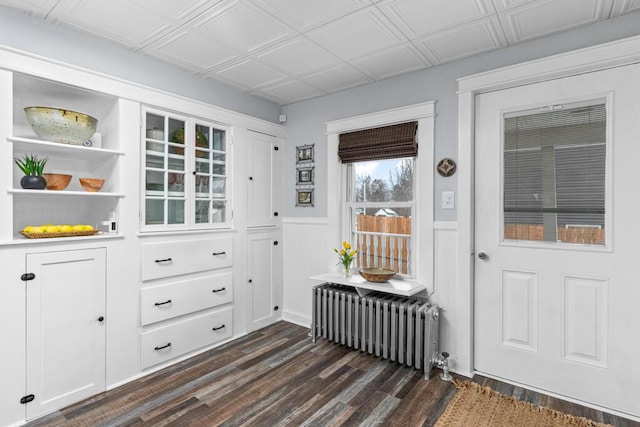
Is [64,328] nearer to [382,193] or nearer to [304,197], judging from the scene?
[304,197]

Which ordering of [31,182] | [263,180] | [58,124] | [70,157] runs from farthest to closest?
[263,180] < [70,157] < [58,124] < [31,182]

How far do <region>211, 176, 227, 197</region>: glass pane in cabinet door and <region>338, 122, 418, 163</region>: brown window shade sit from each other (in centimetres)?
122

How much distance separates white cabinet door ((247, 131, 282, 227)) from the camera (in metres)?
3.55

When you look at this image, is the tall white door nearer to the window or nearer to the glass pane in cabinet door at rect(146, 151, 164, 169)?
the window

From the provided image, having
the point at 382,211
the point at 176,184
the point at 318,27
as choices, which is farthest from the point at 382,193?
the point at 176,184

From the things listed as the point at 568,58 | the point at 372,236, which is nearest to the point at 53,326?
the point at 372,236

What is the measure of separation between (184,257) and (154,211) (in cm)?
48

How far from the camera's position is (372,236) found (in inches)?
130

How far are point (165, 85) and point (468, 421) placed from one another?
133 inches

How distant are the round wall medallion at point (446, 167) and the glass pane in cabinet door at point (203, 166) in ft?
6.96

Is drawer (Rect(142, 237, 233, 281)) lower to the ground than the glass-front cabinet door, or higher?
lower

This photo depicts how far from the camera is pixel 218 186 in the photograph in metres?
3.25

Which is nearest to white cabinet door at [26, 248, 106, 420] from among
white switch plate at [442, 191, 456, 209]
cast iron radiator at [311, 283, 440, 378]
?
cast iron radiator at [311, 283, 440, 378]

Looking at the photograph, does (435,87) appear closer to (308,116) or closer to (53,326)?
(308,116)
